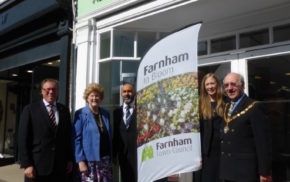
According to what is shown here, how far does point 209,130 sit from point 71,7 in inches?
155

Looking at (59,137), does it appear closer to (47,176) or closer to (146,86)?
(47,176)

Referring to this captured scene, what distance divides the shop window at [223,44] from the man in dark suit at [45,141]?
2.46 meters

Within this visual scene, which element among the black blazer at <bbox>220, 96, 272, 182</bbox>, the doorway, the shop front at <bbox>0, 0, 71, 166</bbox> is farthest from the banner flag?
the doorway

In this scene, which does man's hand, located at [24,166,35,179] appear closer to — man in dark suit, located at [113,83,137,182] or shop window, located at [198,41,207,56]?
man in dark suit, located at [113,83,137,182]

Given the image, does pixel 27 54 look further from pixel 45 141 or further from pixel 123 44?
pixel 45 141

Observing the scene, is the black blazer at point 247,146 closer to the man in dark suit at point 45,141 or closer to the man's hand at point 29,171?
the man in dark suit at point 45,141

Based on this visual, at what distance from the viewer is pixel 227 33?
4426 millimetres

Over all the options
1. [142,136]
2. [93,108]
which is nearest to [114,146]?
[93,108]

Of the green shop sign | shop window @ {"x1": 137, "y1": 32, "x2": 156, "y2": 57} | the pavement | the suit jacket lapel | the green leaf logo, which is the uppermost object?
the green shop sign

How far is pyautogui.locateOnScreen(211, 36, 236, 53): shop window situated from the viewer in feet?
14.4

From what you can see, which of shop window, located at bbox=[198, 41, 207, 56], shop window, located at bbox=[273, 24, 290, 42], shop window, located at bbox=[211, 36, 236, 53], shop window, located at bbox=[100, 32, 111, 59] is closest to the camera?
shop window, located at bbox=[273, 24, 290, 42]

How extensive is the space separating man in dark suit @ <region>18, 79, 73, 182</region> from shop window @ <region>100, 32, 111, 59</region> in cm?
189

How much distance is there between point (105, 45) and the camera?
5273 mm

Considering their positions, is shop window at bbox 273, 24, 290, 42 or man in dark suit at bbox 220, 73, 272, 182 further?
shop window at bbox 273, 24, 290, 42
